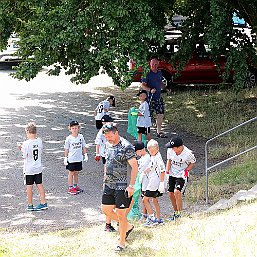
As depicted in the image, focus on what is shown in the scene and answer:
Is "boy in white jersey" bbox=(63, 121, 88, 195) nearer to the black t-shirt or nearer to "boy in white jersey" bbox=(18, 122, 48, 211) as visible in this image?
"boy in white jersey" bbox=(18, 122, 48, 211)

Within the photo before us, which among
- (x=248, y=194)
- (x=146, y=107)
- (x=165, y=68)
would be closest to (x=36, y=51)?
(x=146, y=107)

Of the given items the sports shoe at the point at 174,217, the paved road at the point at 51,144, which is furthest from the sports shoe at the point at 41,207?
the sports shoe at the point at 174,217

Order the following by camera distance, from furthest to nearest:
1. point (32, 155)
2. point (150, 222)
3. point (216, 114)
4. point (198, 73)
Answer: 1. point (198, 73)
2. point (216, 114)
3. point (32, 155)
4. point (150, 222)

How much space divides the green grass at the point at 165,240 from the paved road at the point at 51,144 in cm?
92

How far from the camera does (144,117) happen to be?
44.5ft

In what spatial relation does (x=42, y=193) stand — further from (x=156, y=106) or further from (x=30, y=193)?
(x=156, y=106)

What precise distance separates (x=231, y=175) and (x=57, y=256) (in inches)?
179

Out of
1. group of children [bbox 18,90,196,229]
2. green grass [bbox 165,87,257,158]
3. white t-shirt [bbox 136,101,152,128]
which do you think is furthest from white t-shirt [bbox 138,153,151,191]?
white t-shirt [bbox 136,101,152,128]

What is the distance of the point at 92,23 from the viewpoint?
489 inches

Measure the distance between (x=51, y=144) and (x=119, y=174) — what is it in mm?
6926

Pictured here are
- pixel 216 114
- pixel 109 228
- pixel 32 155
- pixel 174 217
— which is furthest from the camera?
pixel 216 114

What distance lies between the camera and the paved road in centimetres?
970

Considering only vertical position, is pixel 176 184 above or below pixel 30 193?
above

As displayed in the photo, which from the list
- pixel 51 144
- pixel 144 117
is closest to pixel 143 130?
pixel 144 117
